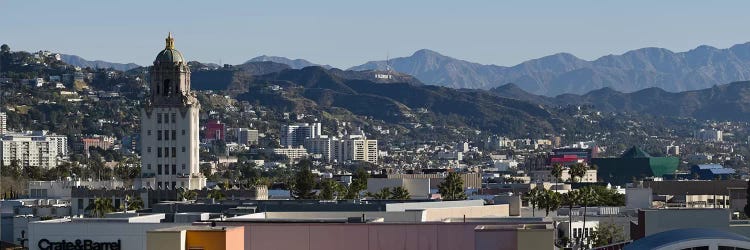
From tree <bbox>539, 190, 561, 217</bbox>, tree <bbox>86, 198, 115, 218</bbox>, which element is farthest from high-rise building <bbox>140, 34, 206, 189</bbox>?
tree <bbox>539, 190, 561, 217</bbox>

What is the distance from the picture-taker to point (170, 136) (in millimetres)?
158625

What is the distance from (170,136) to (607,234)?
52.3 m

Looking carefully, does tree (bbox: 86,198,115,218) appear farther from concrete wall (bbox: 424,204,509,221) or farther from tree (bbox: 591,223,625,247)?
tree (bbox: 591,223,625,247)

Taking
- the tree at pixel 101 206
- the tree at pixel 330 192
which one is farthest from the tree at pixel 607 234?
the tree at pixel 330 192

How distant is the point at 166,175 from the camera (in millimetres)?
157375

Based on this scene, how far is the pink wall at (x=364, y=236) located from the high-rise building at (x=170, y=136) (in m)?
93.3

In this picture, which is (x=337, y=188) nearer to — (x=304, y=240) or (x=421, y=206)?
(x=421, y=206)

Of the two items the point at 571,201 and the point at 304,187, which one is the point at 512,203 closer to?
the point at 571,201

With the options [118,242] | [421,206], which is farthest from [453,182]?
[118,242]

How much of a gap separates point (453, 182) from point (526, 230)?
10441 centimetres

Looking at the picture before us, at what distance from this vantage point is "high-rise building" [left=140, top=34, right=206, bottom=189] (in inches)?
6191

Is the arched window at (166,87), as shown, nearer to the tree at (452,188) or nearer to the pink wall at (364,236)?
the tree at (452,188)

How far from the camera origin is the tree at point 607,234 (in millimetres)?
112594

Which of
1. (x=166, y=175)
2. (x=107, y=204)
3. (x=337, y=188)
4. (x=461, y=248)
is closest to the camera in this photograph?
(x=461, y=248)
